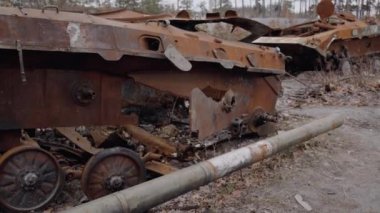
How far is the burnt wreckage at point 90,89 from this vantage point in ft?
11.9

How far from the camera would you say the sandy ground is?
404cm

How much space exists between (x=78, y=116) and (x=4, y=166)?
29.2 inches

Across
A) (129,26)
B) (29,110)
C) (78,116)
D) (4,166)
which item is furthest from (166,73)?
(4,166)

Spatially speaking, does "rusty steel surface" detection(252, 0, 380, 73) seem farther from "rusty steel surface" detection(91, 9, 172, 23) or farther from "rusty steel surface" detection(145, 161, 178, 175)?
"rusty steel surface" detection(145, 161, 178, 175)

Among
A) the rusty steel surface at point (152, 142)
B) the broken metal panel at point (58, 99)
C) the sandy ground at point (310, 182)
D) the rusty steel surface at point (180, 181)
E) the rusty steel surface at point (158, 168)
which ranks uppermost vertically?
the broken metal panel at point (58, 99)

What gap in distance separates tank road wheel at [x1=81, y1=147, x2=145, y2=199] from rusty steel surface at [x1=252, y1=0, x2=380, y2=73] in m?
7.70

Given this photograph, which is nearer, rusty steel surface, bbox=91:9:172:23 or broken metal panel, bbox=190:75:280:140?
broken metal panel, bbox=190:75:280:140

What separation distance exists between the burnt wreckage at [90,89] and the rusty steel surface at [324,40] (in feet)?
21.7

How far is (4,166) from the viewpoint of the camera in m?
3.55

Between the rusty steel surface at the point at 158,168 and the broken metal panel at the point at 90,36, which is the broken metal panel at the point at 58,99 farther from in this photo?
the rusty steel surface at the point at 158,168

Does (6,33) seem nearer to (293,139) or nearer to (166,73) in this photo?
(166,73)

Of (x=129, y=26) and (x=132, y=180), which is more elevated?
(x=129, y=26)

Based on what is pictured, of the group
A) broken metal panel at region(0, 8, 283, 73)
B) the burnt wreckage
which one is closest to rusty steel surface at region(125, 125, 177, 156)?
the burnt wreckage

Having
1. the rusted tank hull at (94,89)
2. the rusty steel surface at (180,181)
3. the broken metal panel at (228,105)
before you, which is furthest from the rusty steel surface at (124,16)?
the rusty steel surface at (180,181)
